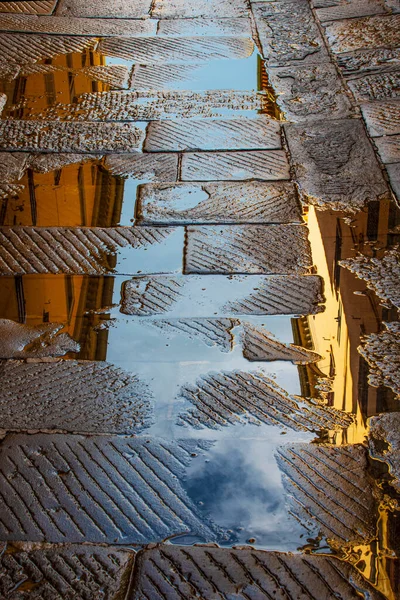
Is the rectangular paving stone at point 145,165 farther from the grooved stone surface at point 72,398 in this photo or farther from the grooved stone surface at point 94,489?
the grooved stone surface at point 94,489

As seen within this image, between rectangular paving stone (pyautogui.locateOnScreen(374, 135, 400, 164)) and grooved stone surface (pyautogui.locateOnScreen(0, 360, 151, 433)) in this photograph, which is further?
rectangular paving stone (pyautogui.locateOnScreen(374, 135, 400, 164))

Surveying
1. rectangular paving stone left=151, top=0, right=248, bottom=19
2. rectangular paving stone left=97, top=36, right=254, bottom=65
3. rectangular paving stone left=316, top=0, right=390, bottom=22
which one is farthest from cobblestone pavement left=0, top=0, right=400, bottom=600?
rectangular paving stone left=151, top=0, right=248, bottom=19

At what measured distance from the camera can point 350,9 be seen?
7.00 m

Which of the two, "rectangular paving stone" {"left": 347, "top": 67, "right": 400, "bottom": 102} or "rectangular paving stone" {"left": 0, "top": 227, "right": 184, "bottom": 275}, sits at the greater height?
"rectangular paving stone" {"left": 347, "top": 67, "right": 400, "bottom": 102}

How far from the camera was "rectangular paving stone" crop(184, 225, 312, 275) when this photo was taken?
Answer: 12.0 ft

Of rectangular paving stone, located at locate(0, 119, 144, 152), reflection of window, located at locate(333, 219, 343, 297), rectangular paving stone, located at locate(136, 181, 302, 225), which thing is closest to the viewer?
reflection of window, located at locate(333, 219, 343, 297)

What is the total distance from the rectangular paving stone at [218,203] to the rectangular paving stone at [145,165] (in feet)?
0.47

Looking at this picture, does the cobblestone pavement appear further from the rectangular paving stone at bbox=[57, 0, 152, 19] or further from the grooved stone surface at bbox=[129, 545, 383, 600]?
the rectangular paving stone at bbox=[57, 0, 152, 19]

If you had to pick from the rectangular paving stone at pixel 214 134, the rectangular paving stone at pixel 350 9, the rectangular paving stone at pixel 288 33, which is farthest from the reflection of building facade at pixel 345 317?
the rectangular paving stone at pixel 350 9

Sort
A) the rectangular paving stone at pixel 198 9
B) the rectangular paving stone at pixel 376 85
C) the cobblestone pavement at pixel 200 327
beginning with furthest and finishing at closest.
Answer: the rectangular paving stone at pixel 198 9, the rectangular paving stone at pixel 376 85, the cobblestone pavement at pixel 200 327

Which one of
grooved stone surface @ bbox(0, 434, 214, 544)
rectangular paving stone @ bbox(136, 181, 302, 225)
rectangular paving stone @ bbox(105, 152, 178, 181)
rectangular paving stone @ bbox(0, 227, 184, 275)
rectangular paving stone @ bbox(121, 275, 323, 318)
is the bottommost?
grooved stone surface @ bbox(0, 434, 214, 544)

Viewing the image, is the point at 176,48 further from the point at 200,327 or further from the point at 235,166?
the point at 200,327

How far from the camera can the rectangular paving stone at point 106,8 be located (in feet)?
23.6

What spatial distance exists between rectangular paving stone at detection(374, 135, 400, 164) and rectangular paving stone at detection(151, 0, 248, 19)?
9.76 ft
